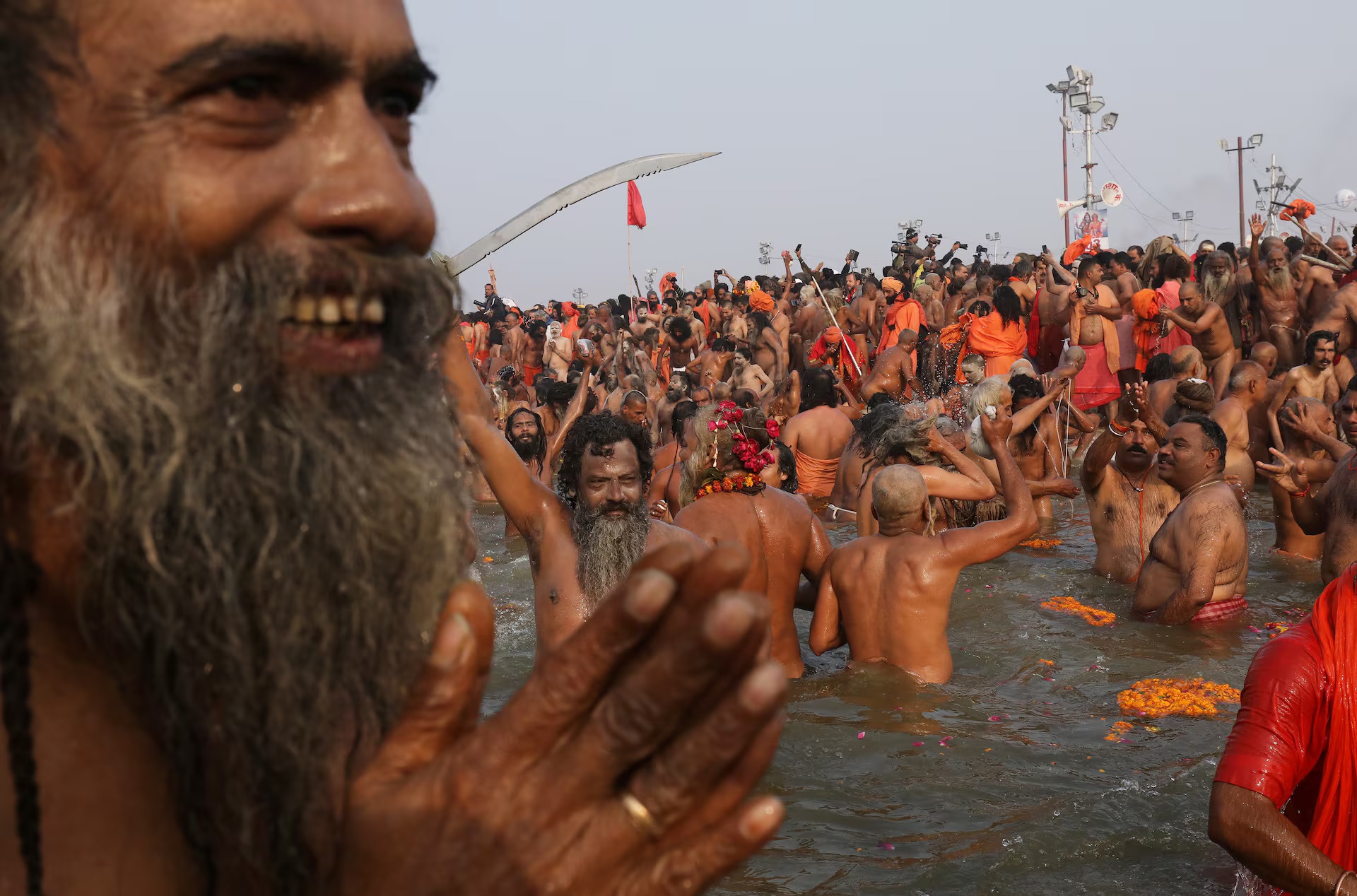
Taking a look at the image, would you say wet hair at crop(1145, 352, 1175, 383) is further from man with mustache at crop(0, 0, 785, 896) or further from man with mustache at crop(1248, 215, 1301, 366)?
man with mustache at crop(0, 0, 785, 896)

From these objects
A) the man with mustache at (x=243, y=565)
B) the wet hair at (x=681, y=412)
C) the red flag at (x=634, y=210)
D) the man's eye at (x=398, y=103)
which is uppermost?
the red flag at (x=634, y=210)

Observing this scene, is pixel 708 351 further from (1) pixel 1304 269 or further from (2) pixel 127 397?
(2) pixel 127 397

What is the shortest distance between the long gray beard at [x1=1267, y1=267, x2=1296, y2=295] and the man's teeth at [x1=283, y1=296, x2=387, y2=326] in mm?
14137

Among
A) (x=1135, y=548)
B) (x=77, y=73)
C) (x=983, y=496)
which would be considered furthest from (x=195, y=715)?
(x=1135, y=548)

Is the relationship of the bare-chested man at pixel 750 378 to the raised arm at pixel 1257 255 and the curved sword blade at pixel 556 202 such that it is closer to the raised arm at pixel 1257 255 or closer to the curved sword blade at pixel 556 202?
the raised arm at pixel 1257 255

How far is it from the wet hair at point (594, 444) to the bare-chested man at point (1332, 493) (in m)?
3.80

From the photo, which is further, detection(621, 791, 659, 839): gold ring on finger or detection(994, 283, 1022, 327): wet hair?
detection(994, 283, 1022, 327): wet hair

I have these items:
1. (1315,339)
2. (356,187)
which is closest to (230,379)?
(356,187)

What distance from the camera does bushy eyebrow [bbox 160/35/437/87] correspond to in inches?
42.1

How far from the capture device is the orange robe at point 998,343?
1416 centimetres

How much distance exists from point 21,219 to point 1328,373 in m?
11.6

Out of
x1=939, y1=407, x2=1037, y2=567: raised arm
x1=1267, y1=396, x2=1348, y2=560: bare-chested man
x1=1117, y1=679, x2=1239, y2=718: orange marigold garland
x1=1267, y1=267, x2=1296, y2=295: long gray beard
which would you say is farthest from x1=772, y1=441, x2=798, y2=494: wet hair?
x1=1267, y1=267, x2=1296, y2=295: long gray beard

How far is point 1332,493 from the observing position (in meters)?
7.11

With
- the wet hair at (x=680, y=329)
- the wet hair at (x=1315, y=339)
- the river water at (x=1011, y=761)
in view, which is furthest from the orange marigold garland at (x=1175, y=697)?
the wet hair at (x=680, y=329)
